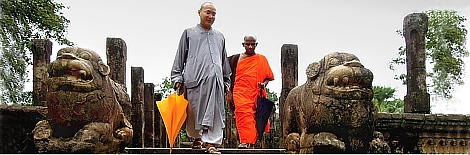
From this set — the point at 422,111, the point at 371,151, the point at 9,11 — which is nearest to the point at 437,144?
the point at 422,111

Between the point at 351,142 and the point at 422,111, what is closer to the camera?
the point at 351,142

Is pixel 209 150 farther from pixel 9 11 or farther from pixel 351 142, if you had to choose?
pixel 9 11

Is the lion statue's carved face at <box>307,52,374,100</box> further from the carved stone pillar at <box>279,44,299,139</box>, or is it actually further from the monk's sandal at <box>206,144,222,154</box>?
the carved stone pillar at <box>279,44,299,139</box>

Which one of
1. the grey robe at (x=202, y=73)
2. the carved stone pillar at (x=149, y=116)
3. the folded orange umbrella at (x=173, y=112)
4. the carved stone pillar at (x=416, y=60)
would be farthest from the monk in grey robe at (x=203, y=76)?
the carved stone pillar at (x=149, y=116)

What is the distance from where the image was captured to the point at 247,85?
27.2 feet

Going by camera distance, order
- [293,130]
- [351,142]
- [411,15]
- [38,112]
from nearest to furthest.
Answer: [351,142]
[293,130]
[38,112]
[411,15]

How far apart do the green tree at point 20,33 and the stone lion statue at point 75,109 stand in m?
6.98

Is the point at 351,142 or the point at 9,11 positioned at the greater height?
the point at 9,11

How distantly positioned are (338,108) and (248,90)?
2.60 meters

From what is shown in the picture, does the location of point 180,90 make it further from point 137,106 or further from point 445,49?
point 445,49

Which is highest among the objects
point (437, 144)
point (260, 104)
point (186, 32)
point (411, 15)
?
point (411, 15)

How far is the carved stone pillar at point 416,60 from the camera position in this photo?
874 cm

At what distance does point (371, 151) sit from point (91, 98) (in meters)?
3.01

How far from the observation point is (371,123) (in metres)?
5.89
